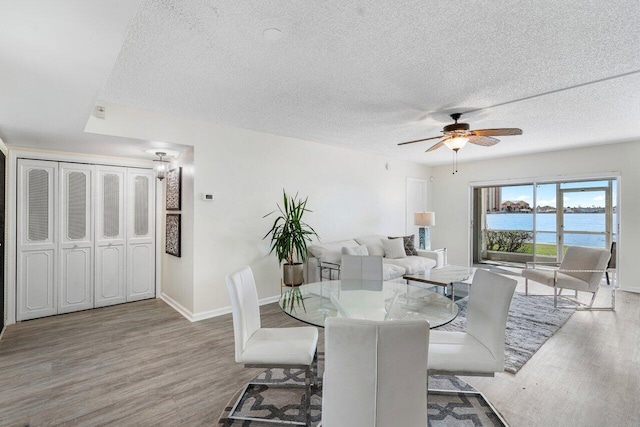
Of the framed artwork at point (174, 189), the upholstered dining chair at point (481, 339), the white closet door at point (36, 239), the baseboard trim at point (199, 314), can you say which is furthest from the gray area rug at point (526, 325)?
the white closet door at point (36, 239)

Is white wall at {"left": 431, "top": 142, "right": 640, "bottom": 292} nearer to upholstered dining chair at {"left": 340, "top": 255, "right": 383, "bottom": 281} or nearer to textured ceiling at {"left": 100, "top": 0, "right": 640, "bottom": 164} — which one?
textured ceiling at {"left": 100, "top": 0, "right": 640, "bottom": 164}

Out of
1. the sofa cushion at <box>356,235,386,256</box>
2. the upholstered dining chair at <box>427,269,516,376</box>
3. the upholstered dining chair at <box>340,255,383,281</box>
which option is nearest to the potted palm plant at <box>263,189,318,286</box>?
the upholstered dining chair at <box>340,255,383,281</box>

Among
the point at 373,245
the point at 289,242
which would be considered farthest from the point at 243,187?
the point at 373,245

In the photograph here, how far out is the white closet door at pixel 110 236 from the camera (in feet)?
14.4

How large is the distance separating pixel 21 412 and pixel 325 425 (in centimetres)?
224

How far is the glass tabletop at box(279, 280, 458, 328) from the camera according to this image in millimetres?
2195

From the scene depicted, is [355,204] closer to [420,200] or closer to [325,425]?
[420,200]

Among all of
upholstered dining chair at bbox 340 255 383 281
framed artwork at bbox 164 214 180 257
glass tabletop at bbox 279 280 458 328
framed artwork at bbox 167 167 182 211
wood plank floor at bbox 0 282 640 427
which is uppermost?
framed artwork at bbox 167 167 182 211

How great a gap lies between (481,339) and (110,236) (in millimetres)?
4859

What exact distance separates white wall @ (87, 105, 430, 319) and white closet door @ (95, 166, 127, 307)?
68 cm

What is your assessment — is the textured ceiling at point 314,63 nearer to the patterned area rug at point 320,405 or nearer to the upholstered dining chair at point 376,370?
the upholstered dining chair at point 376,370

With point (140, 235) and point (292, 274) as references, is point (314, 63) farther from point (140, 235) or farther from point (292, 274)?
point (140, 235)

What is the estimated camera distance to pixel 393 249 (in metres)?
5.58

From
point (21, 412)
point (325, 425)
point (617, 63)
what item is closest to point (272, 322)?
point (21, 412)
